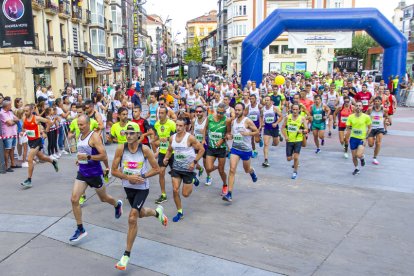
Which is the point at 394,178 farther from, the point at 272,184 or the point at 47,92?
the point at 47,92

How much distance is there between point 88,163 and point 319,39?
17760 millimetres

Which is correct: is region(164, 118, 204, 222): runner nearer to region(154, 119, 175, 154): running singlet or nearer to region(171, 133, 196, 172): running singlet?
region(171, 133, 196, 172): running singlet

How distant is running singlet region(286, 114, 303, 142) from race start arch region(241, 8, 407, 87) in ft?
36.0

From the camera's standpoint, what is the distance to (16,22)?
1197 cm

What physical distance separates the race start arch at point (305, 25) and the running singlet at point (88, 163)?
14.6 metres

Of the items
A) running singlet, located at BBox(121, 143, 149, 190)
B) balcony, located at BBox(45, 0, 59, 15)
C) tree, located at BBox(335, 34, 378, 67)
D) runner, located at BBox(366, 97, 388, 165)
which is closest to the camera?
running singlet, located at BBox(121, 143, 149, 190)

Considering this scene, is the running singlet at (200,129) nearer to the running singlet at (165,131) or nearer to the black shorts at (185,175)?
the running singlet at (165,131)

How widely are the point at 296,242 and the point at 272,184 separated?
2965 mm

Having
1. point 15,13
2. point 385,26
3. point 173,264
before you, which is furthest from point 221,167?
point 385,26

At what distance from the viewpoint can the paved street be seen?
5.12m

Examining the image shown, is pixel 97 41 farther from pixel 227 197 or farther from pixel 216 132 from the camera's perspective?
pixel 227 197

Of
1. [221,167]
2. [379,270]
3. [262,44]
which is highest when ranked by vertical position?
[262,44]

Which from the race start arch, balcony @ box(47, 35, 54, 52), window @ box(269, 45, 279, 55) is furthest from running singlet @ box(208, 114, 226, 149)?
window @ box(269, 45, 279, 55)

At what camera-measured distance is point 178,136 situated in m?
6.52
